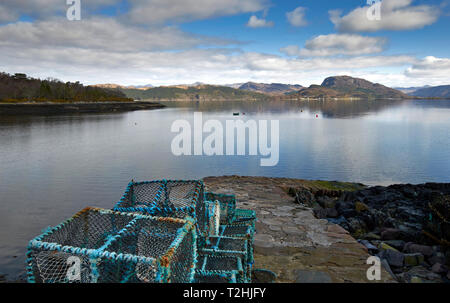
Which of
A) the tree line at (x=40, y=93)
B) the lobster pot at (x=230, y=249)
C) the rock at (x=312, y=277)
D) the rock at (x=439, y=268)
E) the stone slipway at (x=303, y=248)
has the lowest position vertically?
the rock at (x=439, y=268)

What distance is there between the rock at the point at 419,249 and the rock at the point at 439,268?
50 centimetres

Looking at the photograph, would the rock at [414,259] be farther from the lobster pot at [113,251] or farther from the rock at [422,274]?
the lobster pot at [113,251]

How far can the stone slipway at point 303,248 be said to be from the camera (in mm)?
5535

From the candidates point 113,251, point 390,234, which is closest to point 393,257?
point 390,234

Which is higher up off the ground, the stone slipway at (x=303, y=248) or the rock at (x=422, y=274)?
the stone slipway at (x=303, y=248)

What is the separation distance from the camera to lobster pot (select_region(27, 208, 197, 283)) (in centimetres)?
331

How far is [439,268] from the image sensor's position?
5.86 m

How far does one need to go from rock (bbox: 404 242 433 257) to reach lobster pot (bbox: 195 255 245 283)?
4.40 meters

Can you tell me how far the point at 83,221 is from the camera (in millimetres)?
4508

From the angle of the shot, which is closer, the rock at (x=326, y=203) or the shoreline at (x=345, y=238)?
the shoreline at (x=345, y=238)

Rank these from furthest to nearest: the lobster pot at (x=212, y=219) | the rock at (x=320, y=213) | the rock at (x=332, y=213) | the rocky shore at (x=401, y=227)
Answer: the rock at (x=332, y=213) → the rock at (x=320, y=213) → the rocky shore at (x=401, y=227) → the lobster pot at (x=212, y=219)

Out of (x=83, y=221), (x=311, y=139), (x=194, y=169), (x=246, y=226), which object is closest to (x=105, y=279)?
(x=83, y=221)

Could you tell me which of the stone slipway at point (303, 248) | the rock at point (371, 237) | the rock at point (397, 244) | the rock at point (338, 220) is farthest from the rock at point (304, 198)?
the rock at point (397, 244)
